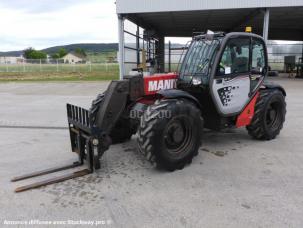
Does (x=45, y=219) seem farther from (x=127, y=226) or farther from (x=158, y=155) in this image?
(x=158, y=155)

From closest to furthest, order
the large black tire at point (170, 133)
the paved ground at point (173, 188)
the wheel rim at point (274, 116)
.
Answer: the paved ground at point (173, 188) < the large black tire at point (170, 133) < the wheel rim at point (274, 116)

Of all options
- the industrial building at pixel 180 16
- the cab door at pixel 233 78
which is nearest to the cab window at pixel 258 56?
the cab door at pixel 233 78

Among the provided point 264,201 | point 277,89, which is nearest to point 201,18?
point 277,89

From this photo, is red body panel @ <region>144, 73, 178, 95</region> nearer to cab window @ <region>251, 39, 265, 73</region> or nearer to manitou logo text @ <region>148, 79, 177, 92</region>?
manitou logo text @ <region>148, 79, 177, 92</region>

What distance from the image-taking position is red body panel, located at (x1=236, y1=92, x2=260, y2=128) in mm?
5340

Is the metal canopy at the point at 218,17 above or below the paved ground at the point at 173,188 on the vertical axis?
above

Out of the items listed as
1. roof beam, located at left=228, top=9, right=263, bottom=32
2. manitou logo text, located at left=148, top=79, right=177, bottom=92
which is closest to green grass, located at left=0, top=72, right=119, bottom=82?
roof beam, located at left=228, top=9, right=263, bottom=32

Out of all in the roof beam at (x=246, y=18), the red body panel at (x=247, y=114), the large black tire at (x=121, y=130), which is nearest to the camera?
the large black tire at (x=121, y=130)

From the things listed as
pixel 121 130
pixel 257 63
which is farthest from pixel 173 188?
pixel 257 63

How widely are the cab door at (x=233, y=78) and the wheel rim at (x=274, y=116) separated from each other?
947 millimetres

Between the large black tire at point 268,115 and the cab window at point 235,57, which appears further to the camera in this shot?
the large black tire at point 268,115

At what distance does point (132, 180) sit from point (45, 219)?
1.29m

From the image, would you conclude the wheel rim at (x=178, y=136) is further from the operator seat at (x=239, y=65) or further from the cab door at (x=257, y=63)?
the cab door at (x=257, y=63)

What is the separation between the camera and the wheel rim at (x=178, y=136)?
14.0 ft
